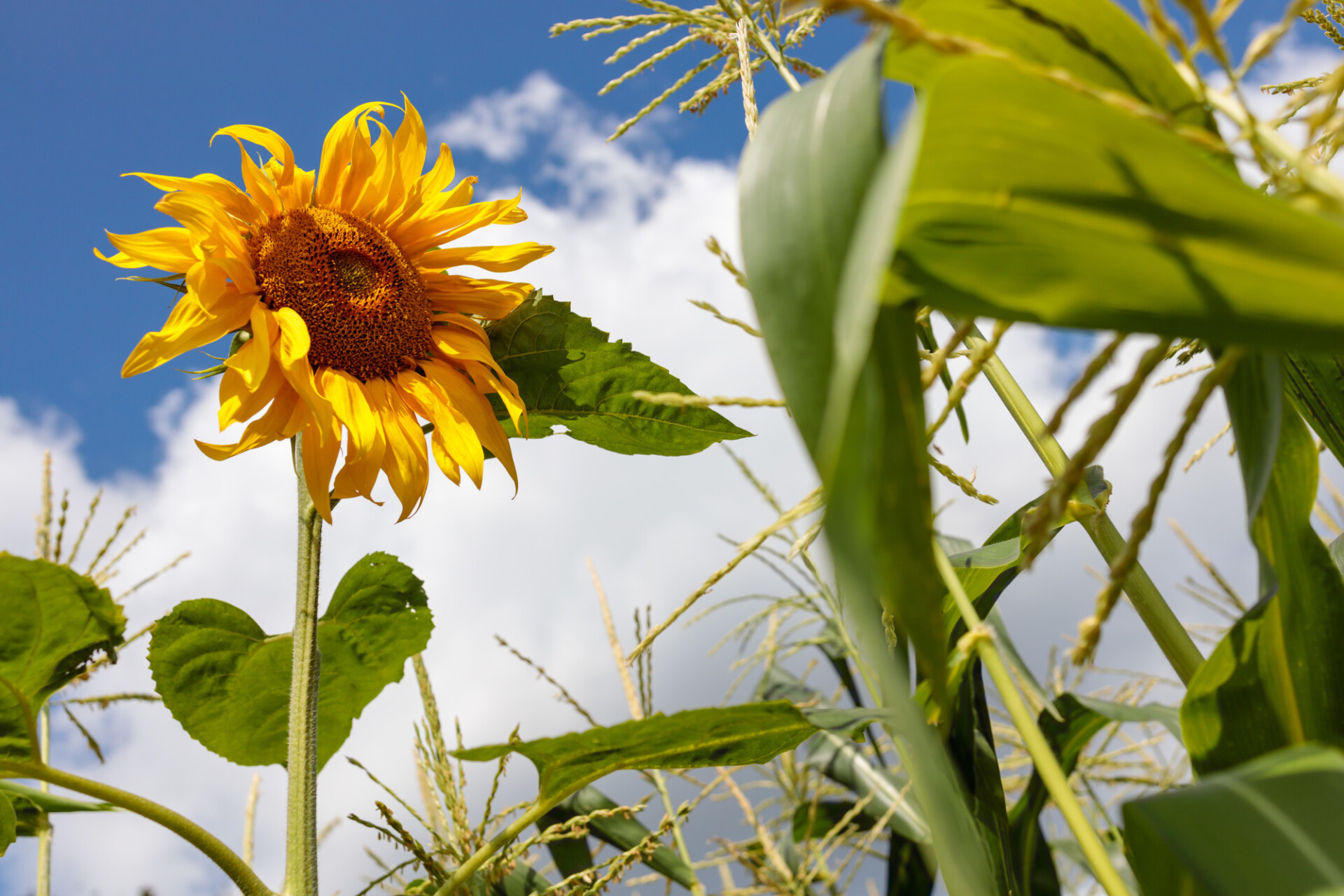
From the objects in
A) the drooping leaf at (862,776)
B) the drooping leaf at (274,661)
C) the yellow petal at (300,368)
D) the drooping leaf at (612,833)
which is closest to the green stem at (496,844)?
the drooping leaf at (274,661)

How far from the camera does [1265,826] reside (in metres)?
0.21

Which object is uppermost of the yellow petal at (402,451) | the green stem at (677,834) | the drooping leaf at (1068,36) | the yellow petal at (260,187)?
the yellow petal at (260,187)

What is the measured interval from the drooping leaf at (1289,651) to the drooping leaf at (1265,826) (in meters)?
0.11

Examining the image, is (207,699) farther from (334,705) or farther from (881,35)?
(881,35)

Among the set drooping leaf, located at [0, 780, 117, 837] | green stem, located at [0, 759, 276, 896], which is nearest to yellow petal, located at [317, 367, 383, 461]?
green stem, located at [0, 759, 276, 896]

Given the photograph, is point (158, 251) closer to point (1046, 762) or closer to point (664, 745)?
point (664, 745)

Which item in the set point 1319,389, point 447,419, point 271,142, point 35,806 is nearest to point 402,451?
point 447,419

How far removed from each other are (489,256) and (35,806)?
604mm

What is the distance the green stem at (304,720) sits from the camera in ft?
1.56

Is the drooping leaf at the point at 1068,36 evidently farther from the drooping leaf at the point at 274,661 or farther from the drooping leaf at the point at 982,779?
the drooping leaf at the point at 274,661

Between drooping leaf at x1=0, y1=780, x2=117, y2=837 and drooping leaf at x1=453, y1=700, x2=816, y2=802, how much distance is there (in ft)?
1.49

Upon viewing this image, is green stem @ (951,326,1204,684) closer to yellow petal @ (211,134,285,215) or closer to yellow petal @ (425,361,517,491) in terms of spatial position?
yellow petal @ (425,361,517,491)

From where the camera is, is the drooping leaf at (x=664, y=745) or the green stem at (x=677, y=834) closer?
the drooping leaf at (x=664, y=745)

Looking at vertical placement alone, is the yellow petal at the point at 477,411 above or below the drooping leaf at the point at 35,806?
above
